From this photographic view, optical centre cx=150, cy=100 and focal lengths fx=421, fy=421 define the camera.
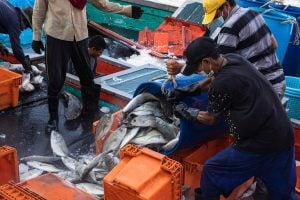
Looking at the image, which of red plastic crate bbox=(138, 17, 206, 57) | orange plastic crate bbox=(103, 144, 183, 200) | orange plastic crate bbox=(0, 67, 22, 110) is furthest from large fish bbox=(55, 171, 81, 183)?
red plastic crate bbox=(138, 17, 206, 57)

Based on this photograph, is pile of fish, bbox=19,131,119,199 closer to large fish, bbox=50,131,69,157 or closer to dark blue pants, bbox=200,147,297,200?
large fish, bbox=50,131,69,157

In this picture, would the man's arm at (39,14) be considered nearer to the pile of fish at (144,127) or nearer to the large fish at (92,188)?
the pile of fish at (144,127)

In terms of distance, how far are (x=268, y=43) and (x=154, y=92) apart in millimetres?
1399

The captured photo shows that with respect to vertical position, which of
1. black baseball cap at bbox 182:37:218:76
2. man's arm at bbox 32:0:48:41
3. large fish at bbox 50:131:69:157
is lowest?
large fish at bbox 50:131:69:157

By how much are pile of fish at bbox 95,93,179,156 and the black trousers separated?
1.31 meters

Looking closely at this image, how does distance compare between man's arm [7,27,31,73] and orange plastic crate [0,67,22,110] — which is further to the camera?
man's arm [7,27,31,73]

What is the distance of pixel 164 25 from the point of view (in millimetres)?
9398

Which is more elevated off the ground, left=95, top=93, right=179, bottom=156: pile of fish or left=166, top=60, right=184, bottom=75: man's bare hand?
left=166, top=60, right=184, bottom=75: man's bare hand

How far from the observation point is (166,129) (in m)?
4.71

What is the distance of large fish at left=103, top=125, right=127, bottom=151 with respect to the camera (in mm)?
4801

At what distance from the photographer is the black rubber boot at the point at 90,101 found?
6.60 m

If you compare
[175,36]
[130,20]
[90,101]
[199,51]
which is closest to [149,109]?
[199,51]

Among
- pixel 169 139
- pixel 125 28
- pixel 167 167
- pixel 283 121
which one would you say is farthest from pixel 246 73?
pixel 125 28

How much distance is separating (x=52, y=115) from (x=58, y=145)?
0.76 meters
